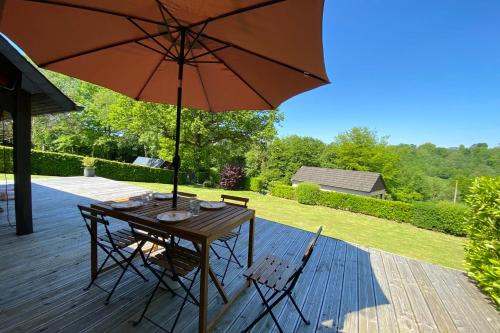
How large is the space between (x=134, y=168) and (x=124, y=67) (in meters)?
13.5

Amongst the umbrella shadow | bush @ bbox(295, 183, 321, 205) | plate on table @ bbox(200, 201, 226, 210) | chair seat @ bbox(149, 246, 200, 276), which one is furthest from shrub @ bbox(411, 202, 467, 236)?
chair seat @ bbox(149, 246, 200, 276)

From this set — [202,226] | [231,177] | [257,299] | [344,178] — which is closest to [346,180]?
[344,178]

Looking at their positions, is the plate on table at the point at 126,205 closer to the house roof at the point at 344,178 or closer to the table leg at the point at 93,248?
the table leg at the point at 93,248

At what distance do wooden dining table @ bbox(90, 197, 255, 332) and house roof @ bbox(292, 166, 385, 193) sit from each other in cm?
1931

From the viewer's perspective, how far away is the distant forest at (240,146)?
16531 millimetres

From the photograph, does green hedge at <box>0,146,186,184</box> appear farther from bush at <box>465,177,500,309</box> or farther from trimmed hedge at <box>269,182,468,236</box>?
bush at <box>465,177,500,309</box>

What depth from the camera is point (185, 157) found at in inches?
678

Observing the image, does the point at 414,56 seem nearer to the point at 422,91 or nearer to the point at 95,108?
the point at 422,91

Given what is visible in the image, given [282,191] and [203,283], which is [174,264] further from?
[282,191]

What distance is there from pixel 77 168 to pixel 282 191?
12.6 metres

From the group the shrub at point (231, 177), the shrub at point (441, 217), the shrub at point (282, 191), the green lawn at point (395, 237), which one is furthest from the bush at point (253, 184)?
the shrub at point (441, 217)

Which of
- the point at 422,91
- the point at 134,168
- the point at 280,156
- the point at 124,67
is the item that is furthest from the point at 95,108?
the point at 422,91

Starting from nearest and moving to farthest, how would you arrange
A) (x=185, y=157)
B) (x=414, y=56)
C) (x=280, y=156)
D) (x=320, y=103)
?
(x=185, y=157) → (x=414, y=56) → (x=280, y=156) → (x=320, y=103)

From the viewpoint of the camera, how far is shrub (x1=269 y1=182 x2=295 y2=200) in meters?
15.6
